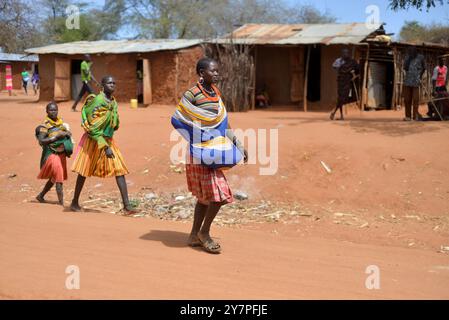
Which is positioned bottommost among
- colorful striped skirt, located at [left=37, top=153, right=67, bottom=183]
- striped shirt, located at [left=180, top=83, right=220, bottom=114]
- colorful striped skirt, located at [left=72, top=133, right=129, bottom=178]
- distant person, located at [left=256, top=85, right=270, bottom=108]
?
colorful striped skirt, located at [left=37, top=153, right=67, bottom=183]

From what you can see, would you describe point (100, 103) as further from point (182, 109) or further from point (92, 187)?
point (92, 187)

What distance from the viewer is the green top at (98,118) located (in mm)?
6738

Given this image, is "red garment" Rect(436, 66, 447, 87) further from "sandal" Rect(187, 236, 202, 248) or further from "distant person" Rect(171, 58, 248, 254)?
"sandal" Rect(187, 236, 202, 248)

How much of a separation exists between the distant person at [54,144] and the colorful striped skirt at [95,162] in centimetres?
91

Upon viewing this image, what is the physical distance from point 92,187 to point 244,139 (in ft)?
9.42

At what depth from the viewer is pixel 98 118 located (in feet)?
22.1

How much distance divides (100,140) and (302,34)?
44.7ft

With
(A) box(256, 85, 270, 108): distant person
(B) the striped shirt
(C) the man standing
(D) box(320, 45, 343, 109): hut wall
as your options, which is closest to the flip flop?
(B) the striped shirt

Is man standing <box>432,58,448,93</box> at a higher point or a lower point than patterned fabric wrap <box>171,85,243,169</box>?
higher

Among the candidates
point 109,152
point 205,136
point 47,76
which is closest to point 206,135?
point 205,136

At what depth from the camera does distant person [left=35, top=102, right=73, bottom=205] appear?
768cm

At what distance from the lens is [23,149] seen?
1244 centimetres

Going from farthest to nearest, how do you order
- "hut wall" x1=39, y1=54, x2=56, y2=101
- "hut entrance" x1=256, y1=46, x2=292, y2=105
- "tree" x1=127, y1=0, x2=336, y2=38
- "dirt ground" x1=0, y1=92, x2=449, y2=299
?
1. "tree" x1=127, y1=0, x2=336, y2=38
2. "hut wall" x1=39, y1=54, x2=56, y2=101
3. "hut entrance" x1=256, y1=46, x2=292, y2=105
4. "dirt ground" x1=0, y1=92, x2=449, y2=299

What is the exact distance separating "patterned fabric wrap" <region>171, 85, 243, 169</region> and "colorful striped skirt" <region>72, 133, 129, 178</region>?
7.28ft
